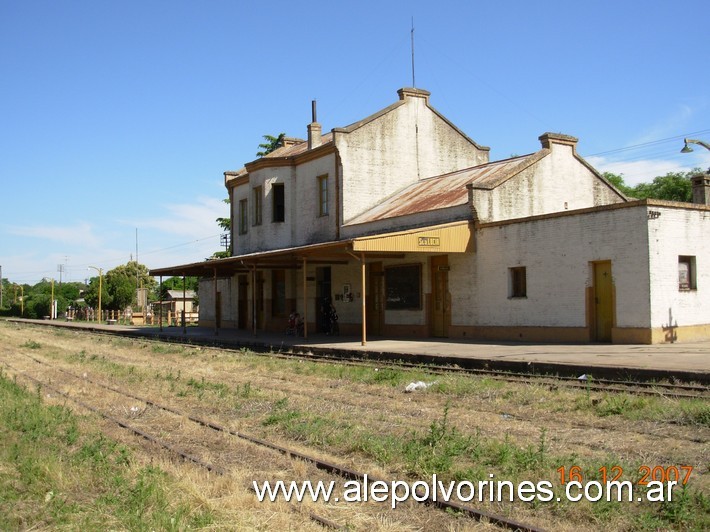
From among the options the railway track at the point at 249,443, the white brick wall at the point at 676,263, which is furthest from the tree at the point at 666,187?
the railway track at the point at 249,443

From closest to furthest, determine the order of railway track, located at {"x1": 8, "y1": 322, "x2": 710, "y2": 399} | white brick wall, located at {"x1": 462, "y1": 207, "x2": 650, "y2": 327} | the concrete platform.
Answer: railway track, located at {"x1": 8, "y1": 322, "x2": 710, "y2": 399} → the concrete platform → white brick wall, located at {"x1": 462, "y1": 207, "x2": 650, "y2": 327}

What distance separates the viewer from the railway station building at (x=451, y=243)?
1761cm

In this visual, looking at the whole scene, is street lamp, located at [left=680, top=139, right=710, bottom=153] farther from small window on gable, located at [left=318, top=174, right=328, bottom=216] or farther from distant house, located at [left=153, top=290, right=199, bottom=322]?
distant house, located at [left=153, top=290, right=199, bottom=322]

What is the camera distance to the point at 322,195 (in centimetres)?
2869

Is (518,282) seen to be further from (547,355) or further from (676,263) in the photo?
(547,355)

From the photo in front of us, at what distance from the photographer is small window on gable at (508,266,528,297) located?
20.1 metres

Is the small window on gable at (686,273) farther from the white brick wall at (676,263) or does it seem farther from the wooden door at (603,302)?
the wooden door at (603,302)

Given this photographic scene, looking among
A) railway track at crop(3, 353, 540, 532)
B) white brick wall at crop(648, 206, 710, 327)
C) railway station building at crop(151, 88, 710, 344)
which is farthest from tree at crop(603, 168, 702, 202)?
railway track at crop(3, 353, 540, 532)

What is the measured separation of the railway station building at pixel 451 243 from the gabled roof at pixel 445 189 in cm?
9

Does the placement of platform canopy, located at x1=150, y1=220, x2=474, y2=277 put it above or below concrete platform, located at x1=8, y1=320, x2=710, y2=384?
above

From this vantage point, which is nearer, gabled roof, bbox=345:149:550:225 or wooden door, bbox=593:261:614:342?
wooden door, bbox=593:261:614:342

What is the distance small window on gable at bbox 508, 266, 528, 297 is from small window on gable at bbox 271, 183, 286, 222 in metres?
13.1

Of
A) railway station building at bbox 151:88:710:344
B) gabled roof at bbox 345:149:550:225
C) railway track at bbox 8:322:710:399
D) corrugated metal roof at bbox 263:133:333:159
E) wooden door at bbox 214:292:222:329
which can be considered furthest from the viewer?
wooden door at bbox 214:292:222:329
